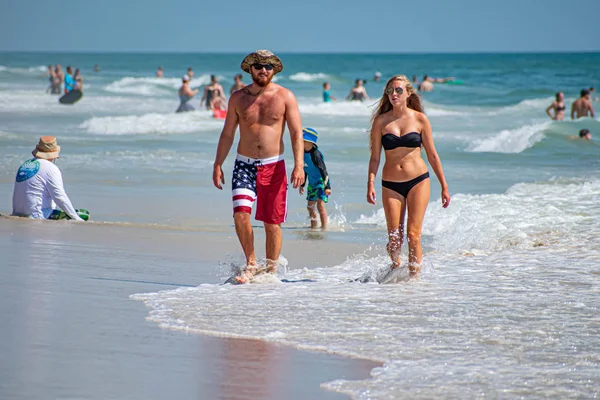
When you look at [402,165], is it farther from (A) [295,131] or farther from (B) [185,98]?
(B) [185,98]

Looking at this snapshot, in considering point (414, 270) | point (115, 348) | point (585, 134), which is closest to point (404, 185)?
point (414, 270)

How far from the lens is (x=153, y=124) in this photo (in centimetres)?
2644

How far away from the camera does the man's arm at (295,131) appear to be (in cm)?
628

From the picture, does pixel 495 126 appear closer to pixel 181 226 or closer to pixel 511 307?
pixel 181 226

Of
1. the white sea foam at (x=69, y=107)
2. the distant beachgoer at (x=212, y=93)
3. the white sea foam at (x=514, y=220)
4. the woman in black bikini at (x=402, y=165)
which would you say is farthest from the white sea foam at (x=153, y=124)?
the woman in black bikini at (x=402, y=165)

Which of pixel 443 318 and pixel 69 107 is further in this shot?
pixel 69 107

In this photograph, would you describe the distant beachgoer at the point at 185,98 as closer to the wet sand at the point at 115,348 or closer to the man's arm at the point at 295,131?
the wet sand at the point at 115,348

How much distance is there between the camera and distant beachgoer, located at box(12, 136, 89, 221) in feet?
28.8

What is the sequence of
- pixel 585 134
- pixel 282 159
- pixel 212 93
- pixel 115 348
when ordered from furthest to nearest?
pixel 212 93
pixel 585 134
pixel 282 159
pixel 115 348

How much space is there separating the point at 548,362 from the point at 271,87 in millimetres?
2794

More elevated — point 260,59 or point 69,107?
point 69,107

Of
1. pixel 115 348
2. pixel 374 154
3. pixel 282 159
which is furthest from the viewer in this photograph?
pixel 374 154

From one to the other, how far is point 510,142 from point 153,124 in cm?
1016

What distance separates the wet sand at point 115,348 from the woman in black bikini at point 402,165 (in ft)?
4.47
